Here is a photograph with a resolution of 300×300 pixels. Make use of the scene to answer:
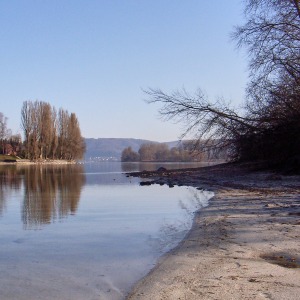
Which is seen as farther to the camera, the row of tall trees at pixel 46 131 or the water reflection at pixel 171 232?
the row of tall trees at pixel 46 131

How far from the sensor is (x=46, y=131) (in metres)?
79.0

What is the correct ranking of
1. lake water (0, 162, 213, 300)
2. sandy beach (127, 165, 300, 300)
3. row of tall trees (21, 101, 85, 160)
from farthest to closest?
row of tall trees (21, 101, 85, 160) < lake water (0, 162, 213, 300) < sandy beach (127, 165, 300, 300)

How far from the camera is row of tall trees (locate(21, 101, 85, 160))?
7750cm

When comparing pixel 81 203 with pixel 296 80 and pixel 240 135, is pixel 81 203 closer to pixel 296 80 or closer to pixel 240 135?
pixel 240 135

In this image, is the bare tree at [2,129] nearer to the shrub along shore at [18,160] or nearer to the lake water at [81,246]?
the shrub along shore at [18,160]

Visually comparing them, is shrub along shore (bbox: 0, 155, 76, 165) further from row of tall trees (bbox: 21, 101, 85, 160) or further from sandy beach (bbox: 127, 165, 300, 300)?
sandy beach (bbox: 127, 165, 300, 300)

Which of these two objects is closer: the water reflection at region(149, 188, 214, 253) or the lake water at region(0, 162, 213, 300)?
the lake water at region(0, 162, 213, 300)

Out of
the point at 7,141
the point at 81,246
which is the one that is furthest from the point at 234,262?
the point at 7,141

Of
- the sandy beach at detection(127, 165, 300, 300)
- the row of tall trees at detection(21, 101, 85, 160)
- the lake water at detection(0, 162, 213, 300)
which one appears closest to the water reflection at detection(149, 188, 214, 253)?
the lake water at detection(0, 162, 213, 300)

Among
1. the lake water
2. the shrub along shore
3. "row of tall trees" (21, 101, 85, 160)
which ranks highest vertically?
"row of tall trees" (21, 101, 85, 160)

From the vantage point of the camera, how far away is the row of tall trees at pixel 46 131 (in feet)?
254

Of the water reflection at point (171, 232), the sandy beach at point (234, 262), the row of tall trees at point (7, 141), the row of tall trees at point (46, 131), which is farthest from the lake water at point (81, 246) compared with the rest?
the row of tall trees at point (7, 141)

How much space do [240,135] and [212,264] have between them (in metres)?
13.4

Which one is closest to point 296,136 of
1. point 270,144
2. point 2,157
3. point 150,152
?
point 270,144
